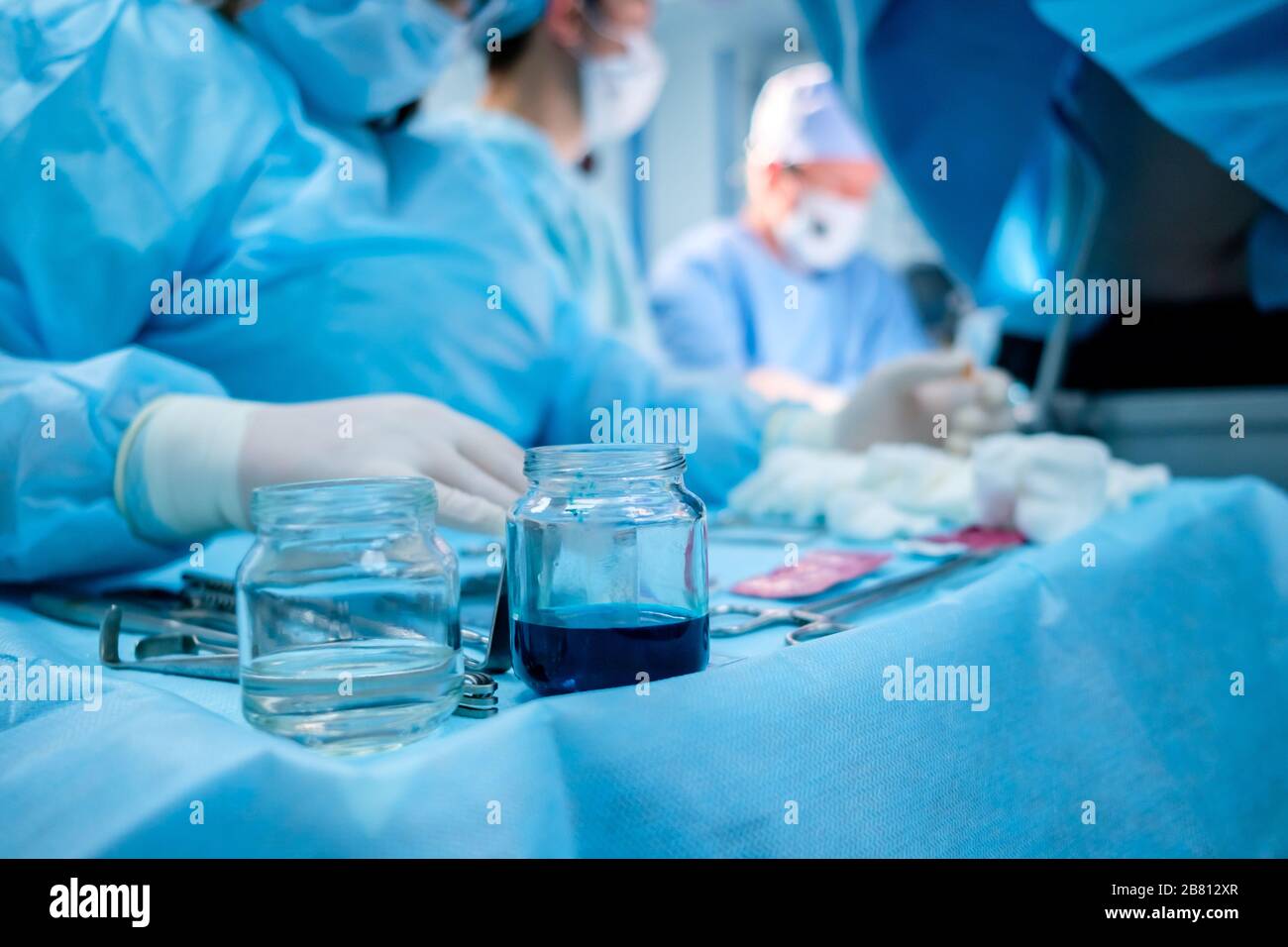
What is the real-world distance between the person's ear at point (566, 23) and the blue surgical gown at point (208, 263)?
3.06 feet

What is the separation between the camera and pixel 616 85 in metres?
2.32

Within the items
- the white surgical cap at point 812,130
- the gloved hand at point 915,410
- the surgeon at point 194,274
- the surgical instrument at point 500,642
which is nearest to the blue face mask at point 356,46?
the surgeon at point 194,274

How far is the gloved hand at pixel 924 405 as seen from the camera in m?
1.25

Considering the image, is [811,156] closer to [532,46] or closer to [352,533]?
[532,46]

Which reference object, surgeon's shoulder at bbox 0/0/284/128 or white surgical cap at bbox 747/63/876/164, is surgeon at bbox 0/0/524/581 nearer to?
surgeon's shoulder at bbox 0/0/284/128

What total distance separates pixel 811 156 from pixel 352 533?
306 cm

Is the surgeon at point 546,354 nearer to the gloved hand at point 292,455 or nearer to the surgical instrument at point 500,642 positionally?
the gloved hand at point 292,455

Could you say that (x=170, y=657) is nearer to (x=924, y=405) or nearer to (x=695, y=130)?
(x=924, y=405)

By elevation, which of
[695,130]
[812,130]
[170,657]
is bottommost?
[170,657]

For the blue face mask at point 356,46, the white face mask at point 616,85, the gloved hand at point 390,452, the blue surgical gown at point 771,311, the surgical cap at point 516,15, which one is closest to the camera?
the gloved hand at point 390,452

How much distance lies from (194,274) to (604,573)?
2.05 ft

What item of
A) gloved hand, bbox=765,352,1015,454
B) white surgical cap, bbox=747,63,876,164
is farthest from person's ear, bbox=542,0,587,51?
white surgical cap, bbox=747,63,876,164

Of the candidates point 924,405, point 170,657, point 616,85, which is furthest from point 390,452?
point 616,85

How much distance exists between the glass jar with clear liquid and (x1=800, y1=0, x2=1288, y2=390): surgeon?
1.26 metres
